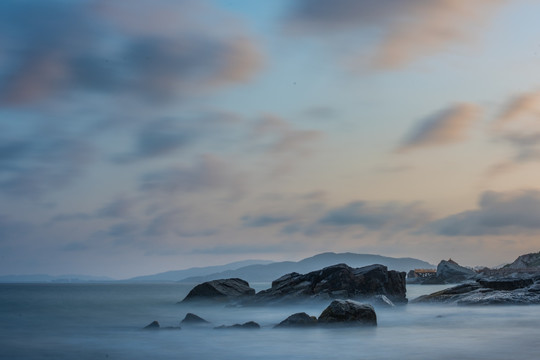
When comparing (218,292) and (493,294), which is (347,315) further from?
(218,292)

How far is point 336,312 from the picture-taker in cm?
3550

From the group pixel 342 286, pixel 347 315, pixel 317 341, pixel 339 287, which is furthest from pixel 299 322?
pixel 339 287

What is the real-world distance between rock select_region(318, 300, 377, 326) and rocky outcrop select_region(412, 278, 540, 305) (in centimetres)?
1772

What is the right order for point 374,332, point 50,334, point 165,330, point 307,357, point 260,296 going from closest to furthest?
1. point 307,357
2. point 374,332
3. point 165,330
4. point 50,334
5. point 260,296

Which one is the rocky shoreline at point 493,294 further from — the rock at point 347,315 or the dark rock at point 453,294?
the rock at point 347,315

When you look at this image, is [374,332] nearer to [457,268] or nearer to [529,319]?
[529,319]

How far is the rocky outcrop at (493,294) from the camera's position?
50438 millimetres

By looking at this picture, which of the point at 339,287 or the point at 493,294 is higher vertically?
the point at 339,287

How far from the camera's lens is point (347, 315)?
3544 centimetres

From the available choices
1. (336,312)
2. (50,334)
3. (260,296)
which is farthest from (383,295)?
(50,334)

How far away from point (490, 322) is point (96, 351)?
25031 millimetres

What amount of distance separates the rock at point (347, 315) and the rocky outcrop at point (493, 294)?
1772cm

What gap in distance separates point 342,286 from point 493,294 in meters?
14.4

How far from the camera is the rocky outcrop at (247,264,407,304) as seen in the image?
59.4 m
